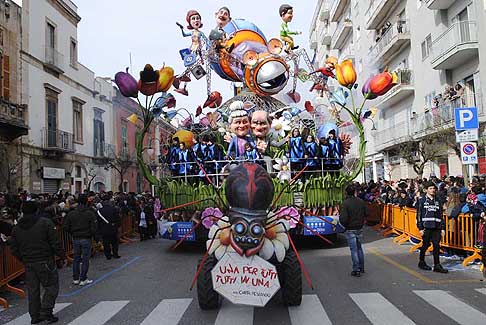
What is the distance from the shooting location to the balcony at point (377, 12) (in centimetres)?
2931

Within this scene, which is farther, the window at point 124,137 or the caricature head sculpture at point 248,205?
the window at point 124,137

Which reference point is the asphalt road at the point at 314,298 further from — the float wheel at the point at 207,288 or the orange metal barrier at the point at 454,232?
the orange metal barrier at the point at 454,232

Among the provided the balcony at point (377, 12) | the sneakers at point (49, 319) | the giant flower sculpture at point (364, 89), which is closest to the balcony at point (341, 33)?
the balcony at point (377, 12)

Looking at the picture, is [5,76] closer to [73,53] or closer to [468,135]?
[73,53]

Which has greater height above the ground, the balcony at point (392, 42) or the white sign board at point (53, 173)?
the balcony at point (392, 42)

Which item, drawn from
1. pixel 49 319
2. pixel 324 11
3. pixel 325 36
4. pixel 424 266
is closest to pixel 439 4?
pixel 424 266

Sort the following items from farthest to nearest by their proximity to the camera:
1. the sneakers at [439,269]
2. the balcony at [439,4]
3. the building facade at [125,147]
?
the building facade at [125,147]
the balcony at [439,4]
the sneakers at [439,269]

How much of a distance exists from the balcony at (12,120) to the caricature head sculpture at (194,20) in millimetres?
8471

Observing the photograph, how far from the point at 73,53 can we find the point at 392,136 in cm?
1983

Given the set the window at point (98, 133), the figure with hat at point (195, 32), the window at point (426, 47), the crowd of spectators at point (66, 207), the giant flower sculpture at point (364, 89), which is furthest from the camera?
the window at point (98, 133)

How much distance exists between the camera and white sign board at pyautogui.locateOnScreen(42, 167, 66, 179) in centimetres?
2294

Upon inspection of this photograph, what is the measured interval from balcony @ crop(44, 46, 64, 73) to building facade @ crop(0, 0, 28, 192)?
2447 millimetres

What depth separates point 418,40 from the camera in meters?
25.8

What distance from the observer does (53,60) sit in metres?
24.5
